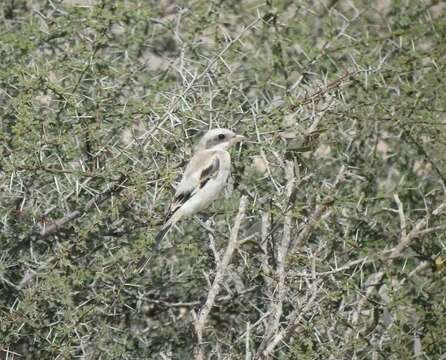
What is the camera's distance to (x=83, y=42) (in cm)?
503

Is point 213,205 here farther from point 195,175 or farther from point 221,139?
point 221,139

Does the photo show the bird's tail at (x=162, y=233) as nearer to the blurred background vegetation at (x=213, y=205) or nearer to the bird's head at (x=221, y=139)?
the blurred background vegetation at (x=213, y=205)

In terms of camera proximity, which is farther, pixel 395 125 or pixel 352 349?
pixel 395 125

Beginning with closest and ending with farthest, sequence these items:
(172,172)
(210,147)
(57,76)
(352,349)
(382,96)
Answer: (352,349) → (172,172) → (210,147) → (57,76) → (382,96)

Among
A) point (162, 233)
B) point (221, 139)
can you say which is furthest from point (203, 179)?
point (162, 233)

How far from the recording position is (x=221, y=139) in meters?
4.44

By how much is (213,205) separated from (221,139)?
1.87ft

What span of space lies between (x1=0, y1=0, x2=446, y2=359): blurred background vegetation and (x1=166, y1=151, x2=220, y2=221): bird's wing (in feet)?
0.24

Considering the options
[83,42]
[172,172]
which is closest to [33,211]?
[172,172]

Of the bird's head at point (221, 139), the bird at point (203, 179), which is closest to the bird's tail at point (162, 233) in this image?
the bird at point (203, 179)

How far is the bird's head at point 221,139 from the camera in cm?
439

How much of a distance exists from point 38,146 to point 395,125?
187cm

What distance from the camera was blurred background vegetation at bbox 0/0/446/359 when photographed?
13.5 ft

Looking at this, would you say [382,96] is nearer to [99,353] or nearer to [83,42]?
[83,42]
